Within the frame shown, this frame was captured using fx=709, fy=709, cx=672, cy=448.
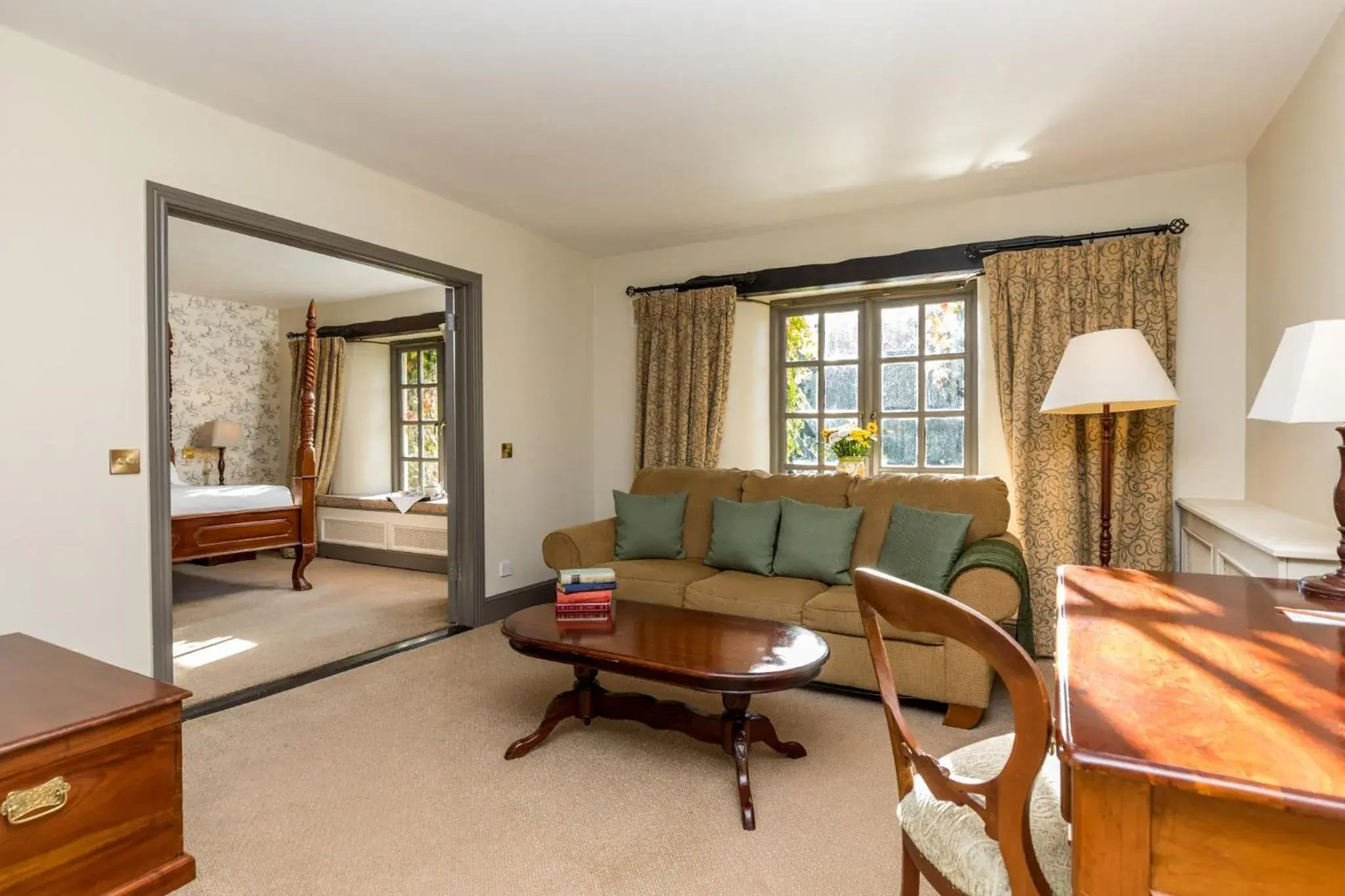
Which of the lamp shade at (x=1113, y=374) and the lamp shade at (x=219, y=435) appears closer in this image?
the lamp shade at (x=1113, y=374)

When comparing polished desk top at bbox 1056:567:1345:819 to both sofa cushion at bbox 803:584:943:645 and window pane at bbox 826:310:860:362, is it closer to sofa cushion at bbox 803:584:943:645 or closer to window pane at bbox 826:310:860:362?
sofa cushion at bbox 803:584:943:645

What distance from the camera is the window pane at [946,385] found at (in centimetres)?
436

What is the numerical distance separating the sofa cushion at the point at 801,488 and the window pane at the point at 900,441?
633mm

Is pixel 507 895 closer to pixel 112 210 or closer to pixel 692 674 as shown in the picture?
pixel 692 674

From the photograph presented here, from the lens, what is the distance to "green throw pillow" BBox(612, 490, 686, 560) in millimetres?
4004

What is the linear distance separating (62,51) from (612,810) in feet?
10.5

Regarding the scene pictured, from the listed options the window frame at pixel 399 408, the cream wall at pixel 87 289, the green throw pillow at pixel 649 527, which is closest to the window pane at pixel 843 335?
the green throw pillow at pixel 649 527

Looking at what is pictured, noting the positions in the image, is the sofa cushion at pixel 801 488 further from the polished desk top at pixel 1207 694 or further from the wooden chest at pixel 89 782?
the wooden chest at pixel 89 782

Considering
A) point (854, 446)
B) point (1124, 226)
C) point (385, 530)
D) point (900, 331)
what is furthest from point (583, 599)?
point (385, 530)

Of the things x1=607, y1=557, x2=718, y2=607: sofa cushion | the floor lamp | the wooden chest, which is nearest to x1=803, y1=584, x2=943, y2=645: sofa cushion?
x1=607, y1=557, x2=718, y2=607: sofa cushion

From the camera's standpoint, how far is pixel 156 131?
2.76 metres

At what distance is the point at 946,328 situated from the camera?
441 cm

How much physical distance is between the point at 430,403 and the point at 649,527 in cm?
387

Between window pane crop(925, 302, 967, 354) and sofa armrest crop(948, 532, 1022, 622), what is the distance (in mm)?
1919
